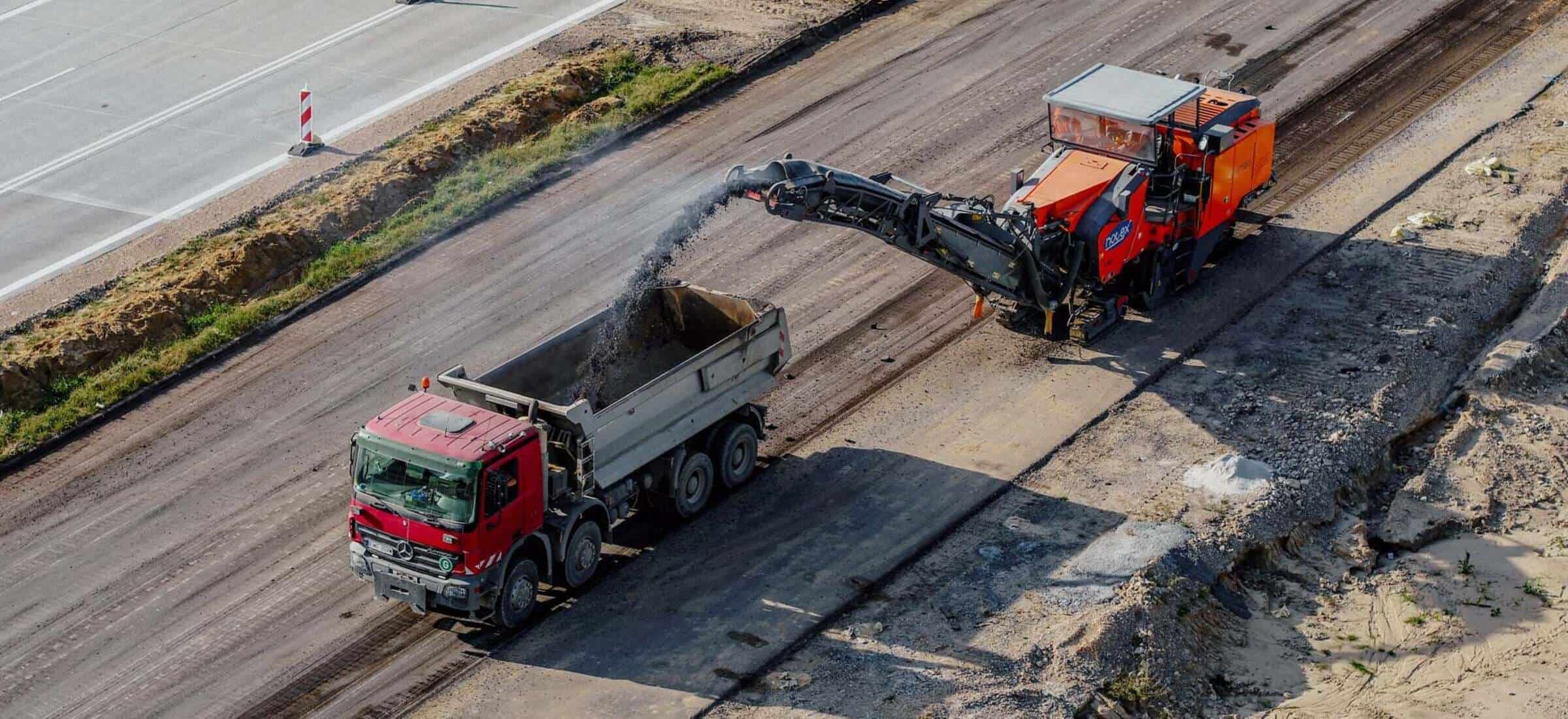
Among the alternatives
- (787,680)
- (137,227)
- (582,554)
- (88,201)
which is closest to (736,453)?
(582,554)

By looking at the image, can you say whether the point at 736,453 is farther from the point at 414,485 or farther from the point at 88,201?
the point at 88,201

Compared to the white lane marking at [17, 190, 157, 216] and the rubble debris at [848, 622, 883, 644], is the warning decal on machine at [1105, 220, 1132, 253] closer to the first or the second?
the rubble debris at [848, 622, 883, 644]

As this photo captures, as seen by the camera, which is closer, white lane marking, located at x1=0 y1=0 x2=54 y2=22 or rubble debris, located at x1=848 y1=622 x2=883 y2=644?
rubble debris, located at x1=848 y1=622 x2=883 y2=644

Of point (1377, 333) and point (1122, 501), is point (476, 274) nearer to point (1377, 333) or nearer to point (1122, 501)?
point (1122, 501)

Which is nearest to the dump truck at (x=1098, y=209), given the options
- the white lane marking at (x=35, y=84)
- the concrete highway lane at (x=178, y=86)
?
the concrete highway lane at (x=178, y=86)

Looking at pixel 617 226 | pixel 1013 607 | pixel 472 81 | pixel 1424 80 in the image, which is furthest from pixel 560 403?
pixel 1424 80

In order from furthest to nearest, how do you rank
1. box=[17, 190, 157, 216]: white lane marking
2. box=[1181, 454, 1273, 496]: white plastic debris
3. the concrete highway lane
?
the concrete highway lane → box=[17, 190, 157, 216]: white lane marking → box=[1181, 454, 1273, 496]: white plastic debris

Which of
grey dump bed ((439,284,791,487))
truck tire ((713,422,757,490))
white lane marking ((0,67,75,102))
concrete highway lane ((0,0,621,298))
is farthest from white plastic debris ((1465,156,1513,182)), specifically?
white lane marking ((0,67,75,102))

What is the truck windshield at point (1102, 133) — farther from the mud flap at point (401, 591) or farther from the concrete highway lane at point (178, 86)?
the concrete highway lane at point (178, 86)
